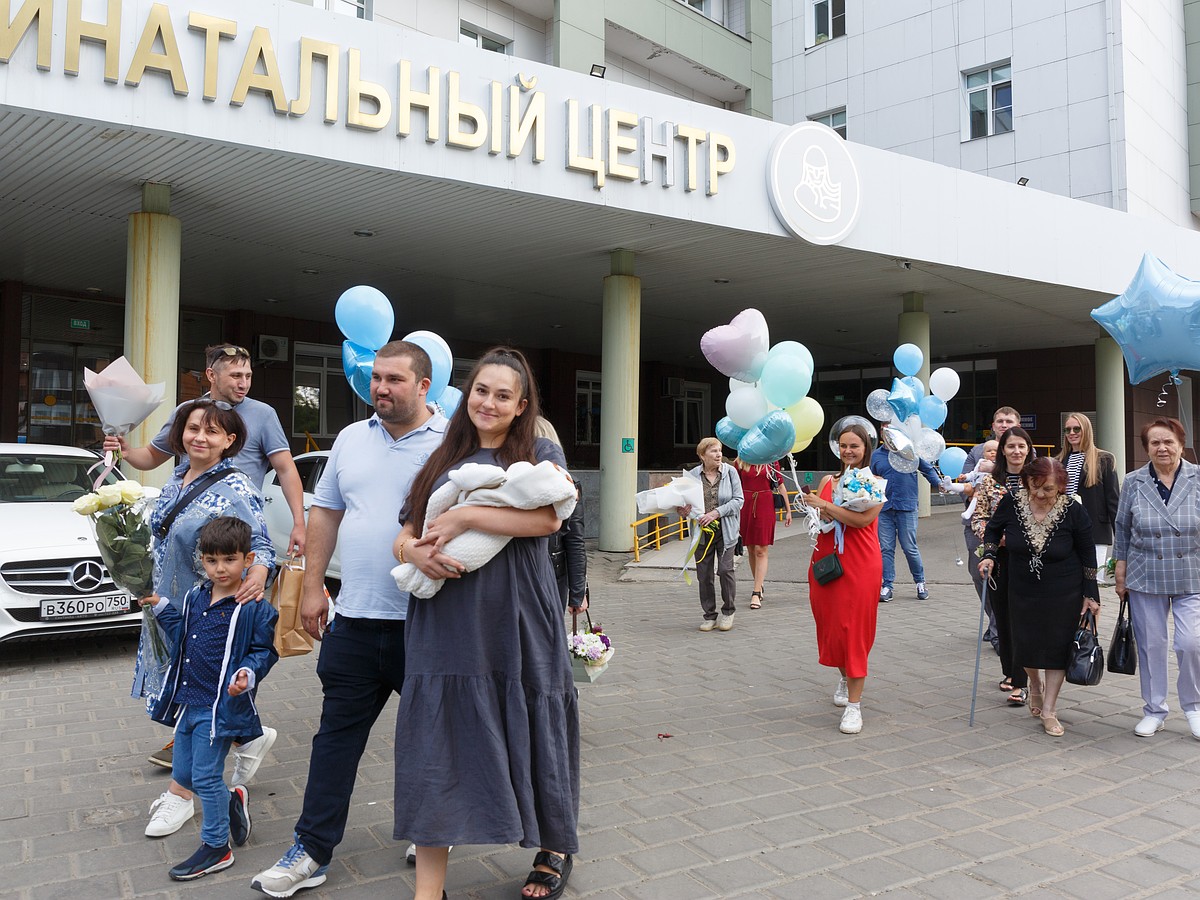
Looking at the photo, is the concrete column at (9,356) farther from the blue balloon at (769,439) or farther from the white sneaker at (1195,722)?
the white sneaker at (1195,722)

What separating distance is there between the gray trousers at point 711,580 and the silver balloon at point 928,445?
199 centimetres

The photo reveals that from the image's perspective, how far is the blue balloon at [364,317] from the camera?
6.19 metres

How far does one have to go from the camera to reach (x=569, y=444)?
25.5m

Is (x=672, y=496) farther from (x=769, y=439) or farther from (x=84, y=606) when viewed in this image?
(x=84, y=606)

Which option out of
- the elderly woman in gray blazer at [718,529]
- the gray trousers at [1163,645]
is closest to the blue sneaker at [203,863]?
the gray trousers at [1163,645]

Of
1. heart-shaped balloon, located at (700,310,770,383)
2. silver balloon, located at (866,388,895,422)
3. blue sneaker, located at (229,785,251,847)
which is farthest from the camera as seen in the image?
silver balloon, located at (866,388,895,422)

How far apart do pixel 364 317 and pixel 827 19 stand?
22257mm

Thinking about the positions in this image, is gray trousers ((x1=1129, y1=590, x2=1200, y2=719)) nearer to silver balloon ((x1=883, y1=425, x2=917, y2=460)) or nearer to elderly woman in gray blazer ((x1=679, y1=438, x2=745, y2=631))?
silver balloon ((x1=883, y1=425, x2=917, y2=460))

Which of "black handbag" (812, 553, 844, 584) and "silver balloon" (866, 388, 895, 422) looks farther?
"silver balloon" (866, 388, 895, 422)

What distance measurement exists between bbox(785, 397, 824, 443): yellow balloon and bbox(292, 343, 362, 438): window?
1662 centimetres

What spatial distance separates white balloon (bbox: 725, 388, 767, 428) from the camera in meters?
5.40

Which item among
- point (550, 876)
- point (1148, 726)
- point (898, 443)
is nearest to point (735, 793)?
point (550, 876)

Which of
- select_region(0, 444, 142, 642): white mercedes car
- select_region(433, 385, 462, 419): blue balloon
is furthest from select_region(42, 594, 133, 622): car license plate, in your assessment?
select_region(433, 385, 462, 419): blue balloon

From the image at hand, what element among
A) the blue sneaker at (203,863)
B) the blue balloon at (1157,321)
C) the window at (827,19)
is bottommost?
the blue sneaker at (203,863)
